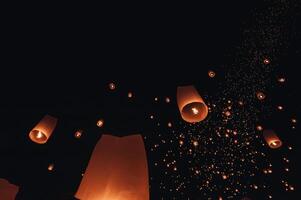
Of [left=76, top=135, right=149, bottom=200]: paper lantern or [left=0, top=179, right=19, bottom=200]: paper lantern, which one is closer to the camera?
[left=76, top=135, right=149, bottom=200]: paper lantern

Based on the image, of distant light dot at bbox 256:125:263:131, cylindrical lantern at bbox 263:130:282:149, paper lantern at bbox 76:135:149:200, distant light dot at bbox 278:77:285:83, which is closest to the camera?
paper lantern at bbox 76:135:149:200

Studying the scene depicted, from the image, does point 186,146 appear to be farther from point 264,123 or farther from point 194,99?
point 194,99

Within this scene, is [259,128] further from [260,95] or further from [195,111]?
[195,111]

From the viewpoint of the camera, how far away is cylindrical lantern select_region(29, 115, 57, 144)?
8.00ft

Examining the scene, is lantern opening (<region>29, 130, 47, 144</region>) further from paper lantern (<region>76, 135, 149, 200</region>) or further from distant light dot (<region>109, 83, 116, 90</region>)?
paper lantern (<region>76, 135, 149, 200</region>)

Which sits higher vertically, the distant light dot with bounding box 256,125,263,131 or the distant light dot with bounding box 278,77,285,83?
the distant light dot with bounding box 278,77,285,83

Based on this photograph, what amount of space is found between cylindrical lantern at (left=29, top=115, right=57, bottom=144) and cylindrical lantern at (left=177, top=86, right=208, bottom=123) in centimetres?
134

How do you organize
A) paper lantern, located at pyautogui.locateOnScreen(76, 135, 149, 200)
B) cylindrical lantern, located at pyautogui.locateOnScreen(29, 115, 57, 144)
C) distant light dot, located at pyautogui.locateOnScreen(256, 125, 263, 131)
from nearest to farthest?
paper lantern, located at pyautogui.locateOnScreen(76, 135, 149, 200) < cylindrical lantern, located at pyautogui.locateOnScreen(29, 115, 57, 144) < distant light dot, located at pyautogui.locateOnScreen(256, 125, 263, 131)

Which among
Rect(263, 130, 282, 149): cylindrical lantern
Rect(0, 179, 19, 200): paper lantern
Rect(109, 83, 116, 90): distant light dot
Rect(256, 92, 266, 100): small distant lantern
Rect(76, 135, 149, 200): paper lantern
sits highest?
Rect(256, 92, 266, 100): small distant lantern

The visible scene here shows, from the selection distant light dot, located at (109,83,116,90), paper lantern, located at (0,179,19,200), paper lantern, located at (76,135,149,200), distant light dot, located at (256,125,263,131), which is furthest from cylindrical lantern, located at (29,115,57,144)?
distant light dot, located at (256,125,263,131)

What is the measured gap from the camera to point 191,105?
5.74 feet

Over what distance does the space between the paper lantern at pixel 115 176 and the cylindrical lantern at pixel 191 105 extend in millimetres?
880

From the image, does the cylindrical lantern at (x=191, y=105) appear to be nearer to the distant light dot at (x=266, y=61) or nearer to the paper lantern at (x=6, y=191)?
the paper lantern at (x=6, y=191)

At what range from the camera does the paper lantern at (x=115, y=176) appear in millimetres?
780
